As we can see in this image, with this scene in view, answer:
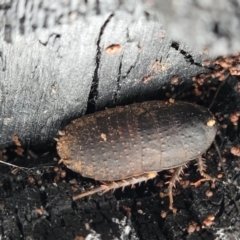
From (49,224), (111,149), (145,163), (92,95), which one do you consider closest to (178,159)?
(145,163)

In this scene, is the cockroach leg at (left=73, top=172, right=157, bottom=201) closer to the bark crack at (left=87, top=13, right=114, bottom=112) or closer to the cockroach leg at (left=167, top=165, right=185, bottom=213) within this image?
the cockroach leg at (left=167, top=165, right=185, bottom=213)

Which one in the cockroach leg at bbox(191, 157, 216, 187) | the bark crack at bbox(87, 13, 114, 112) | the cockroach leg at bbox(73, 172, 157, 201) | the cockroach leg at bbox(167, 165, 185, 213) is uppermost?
the bark crack at bbox(87, 13, 114, 112)

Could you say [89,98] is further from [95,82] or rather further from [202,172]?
[202,172]

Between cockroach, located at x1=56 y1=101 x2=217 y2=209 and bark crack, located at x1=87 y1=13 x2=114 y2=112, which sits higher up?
bark crack, located at x1=87 y1=13 x2=114 y2=112

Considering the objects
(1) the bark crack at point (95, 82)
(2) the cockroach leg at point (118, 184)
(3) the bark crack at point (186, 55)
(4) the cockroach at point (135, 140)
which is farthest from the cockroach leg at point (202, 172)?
(1) the bark crack at point (95, 82)

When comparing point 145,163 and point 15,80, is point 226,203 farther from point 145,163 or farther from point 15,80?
point 15,80

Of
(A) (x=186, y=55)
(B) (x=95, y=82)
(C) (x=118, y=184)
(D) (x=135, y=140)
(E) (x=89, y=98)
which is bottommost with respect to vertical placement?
(C) (x=118, y=184)

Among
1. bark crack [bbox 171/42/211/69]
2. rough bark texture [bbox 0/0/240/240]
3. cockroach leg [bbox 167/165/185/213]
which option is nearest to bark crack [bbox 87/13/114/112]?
rough bark texture [bbox 0/0/240/240]

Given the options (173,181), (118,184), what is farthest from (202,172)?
(118,184)
